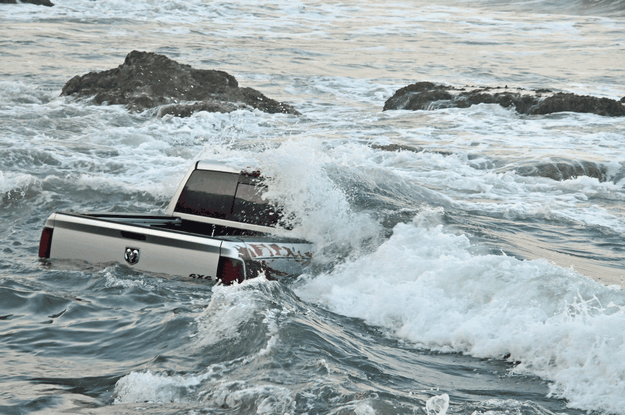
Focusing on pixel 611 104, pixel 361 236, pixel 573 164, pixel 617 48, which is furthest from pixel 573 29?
pixel 361 236

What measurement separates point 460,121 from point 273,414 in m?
19.4

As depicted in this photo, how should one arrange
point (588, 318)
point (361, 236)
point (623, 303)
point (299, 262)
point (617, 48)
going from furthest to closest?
point (617, 48), point (361, 236), point (299, 262), point (623, 303), point (588, 318)

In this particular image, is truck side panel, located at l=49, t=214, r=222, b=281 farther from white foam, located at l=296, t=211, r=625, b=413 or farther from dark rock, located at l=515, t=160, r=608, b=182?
dark rock, located at l=515, t=160, r=608, b=182

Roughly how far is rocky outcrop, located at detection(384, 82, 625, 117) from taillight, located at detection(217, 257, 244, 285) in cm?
1902

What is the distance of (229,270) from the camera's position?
17.4ft

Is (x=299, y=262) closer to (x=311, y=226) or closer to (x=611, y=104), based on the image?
(x=311, y=226)

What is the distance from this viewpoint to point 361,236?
7344mm

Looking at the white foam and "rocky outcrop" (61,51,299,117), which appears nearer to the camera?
the white foam

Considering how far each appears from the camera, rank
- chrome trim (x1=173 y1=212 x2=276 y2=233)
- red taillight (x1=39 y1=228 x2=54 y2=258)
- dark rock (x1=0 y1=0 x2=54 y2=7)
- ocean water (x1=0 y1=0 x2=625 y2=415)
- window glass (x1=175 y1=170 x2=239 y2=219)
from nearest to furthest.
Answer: ocean water (x1=0 y1=0 x2=625 y2=415) < red taillight (x1=39 y1=228 x2=54 y2=258) < chrome trim (x1=173 y1=212 x2=276 y2=233) < window glass (x1=175 y1=170 x2=239 y2=219) < dark rock (x1=0 y1=0 x2=54 y2=7)

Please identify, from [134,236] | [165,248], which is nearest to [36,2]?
[134,236]

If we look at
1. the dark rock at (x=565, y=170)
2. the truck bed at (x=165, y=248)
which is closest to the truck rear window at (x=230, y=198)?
the truck bed at (x=165, y=248)

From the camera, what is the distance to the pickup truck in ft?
17.7

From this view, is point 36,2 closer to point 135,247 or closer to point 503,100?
point 503,100

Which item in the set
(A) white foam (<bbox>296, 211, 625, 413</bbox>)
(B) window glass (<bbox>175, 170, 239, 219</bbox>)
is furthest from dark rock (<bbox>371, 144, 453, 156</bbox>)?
(B) window glass (<bbox>175, 170, 239, 219</bbox>)
